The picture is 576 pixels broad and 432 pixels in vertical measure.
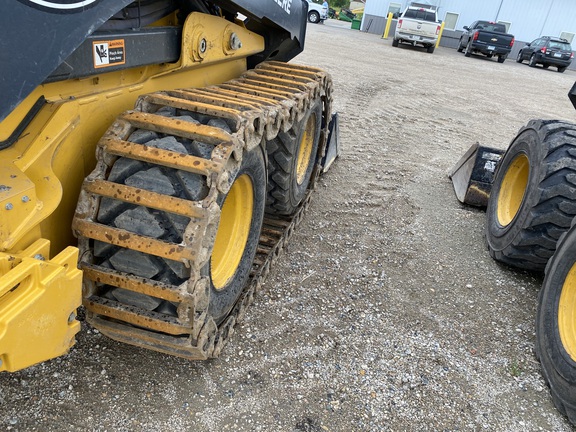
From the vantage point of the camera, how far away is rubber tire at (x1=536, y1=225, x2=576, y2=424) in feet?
8.13

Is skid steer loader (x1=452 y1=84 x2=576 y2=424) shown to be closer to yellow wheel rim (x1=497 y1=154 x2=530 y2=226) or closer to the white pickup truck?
yellow wheel rim (x1=497 y1=154 x2=530 y2=226)

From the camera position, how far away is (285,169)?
336cm

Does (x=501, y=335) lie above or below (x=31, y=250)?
below

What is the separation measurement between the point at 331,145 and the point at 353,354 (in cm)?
295

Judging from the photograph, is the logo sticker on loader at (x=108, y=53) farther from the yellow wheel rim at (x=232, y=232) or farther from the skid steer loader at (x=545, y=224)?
the skid steer loader at (x=545, y=224)

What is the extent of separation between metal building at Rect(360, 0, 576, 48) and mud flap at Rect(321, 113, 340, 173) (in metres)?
26.8

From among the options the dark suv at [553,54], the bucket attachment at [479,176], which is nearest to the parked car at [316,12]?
the dark suv at [553,54]

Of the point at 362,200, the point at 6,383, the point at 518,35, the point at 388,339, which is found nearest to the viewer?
the point at 6,383

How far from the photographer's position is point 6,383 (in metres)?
2.25

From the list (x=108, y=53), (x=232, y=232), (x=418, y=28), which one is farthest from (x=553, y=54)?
(x=108, y=53)

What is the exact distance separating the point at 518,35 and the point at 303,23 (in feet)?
95.2

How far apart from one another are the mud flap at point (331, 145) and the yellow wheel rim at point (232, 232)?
2398 millimetres

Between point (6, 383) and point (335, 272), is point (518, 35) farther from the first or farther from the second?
point (6, 383)

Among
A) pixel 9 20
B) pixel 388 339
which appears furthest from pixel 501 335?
pixel 9 20
